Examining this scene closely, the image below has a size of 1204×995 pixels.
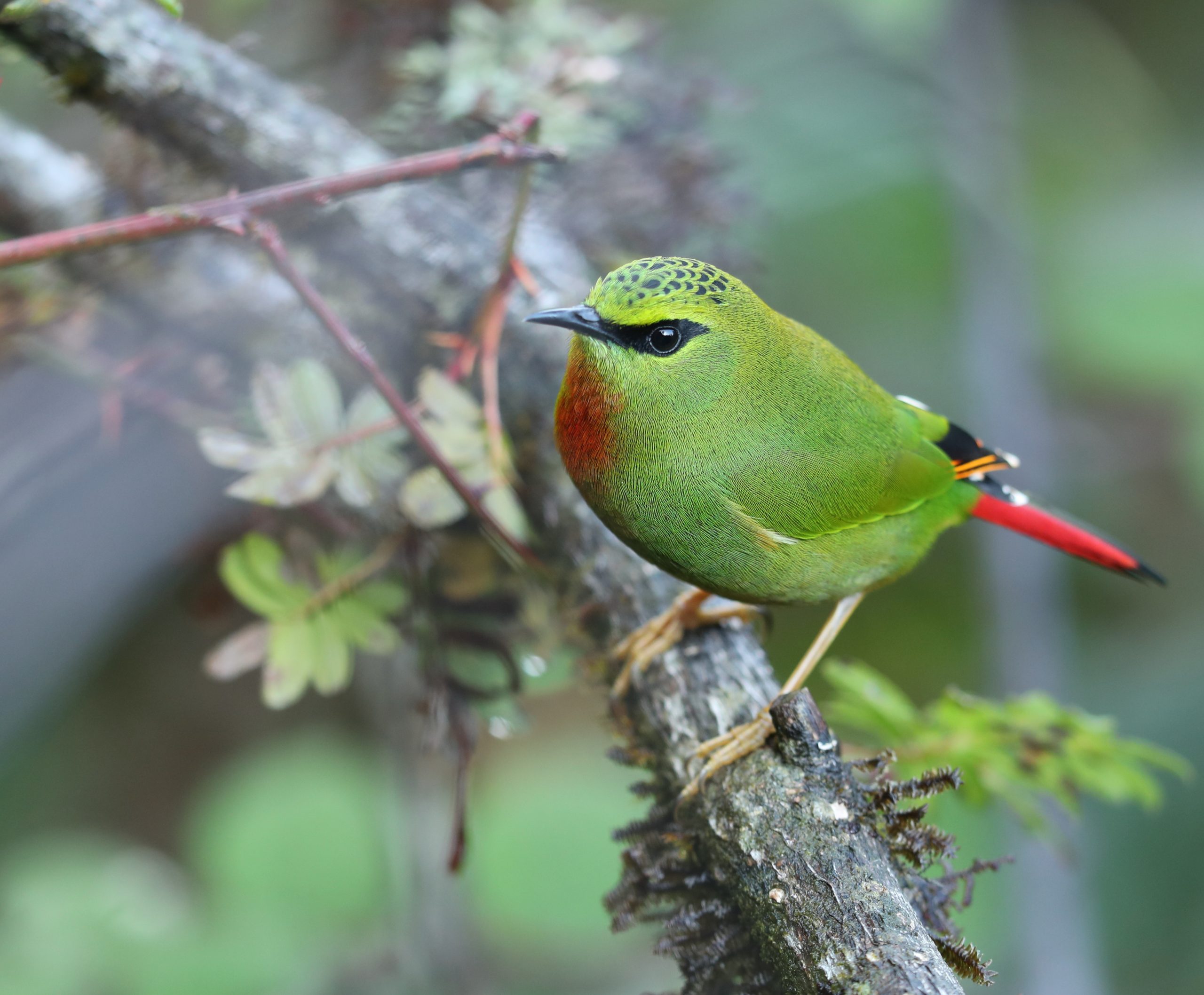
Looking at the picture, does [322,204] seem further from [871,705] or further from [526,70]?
[871,705]

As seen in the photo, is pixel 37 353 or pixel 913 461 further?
pixel 37 353

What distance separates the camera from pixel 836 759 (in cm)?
157

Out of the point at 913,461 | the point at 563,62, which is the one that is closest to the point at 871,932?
the point at 913,461

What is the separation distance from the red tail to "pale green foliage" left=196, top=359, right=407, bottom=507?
1.43 metres

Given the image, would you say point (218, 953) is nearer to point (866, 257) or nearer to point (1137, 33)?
point (866, 257)

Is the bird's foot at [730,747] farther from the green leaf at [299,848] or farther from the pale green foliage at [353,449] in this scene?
the green leaf at [299,848]

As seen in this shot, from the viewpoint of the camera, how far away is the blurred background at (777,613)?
2900 millimetres

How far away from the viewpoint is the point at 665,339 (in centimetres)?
192

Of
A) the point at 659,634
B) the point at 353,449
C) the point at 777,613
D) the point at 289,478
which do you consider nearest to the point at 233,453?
the point at 289,478

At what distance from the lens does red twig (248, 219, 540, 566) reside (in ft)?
6.00

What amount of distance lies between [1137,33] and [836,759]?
6030 millimetres

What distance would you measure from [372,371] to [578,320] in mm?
405

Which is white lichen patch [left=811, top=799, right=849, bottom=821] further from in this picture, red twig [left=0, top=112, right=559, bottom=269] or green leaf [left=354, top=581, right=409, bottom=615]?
red twig [left=0, top=112, right=559, bottom=269]

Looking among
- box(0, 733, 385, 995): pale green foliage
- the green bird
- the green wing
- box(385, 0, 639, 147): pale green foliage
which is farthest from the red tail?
box(0, 733, 385, 995): pale green foliage
